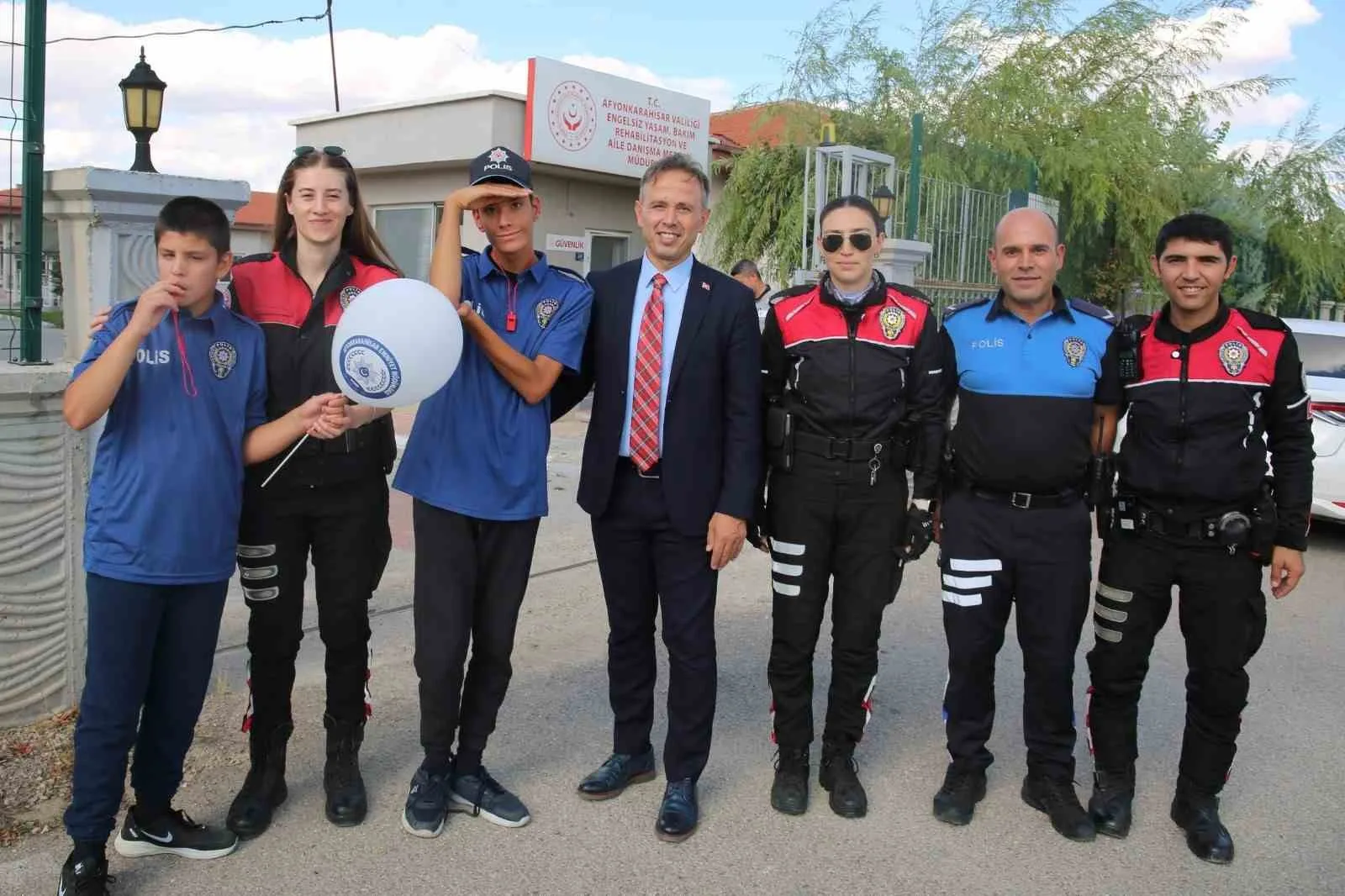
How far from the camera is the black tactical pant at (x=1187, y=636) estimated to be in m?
3.36

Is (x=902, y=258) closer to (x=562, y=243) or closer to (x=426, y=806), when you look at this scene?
(x=562, y=243)

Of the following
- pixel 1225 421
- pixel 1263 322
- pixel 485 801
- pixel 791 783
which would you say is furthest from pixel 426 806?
pixel 1263 322

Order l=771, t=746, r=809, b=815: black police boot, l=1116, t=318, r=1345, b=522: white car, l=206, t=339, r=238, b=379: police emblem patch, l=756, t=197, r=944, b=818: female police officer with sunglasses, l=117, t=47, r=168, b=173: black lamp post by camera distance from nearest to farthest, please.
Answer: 1. l=206, t=339, r=238, b=379: police emblem patch
2. l=756, t=197, r=944, b=818: female police officer with sunglasses
3. l=771, t=746, r=809, b=815: black police boot
4. l=117, t=47, r=168, b=173: black lamp post
5. l=1116, t=318, r=1345, b=522: white car

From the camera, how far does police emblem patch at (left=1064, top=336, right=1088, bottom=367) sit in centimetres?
344

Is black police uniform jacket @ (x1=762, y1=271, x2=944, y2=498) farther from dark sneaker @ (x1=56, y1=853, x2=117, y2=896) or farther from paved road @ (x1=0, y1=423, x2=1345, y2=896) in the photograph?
dark sneaker @ (x1=56, y1=853, x2=117, y2=896)

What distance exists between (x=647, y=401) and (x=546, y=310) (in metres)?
0.41

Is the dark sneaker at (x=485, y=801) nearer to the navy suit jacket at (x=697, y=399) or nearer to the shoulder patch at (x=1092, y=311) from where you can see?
the navy suit jacket at (x=697, y=399)

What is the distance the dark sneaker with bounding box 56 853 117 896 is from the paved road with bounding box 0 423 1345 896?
13 cm

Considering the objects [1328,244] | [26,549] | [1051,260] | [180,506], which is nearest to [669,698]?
[180,506]

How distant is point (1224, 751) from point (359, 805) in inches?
107

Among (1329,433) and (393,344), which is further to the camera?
(1329,433)

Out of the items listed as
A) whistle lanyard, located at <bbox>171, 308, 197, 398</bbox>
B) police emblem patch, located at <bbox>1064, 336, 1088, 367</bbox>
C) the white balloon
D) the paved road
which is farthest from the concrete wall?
police emblem patch, located at <bbox>1064, 336, 1088, 367</bbox>

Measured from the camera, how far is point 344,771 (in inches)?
135

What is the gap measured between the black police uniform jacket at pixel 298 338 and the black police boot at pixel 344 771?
832 millimetres
